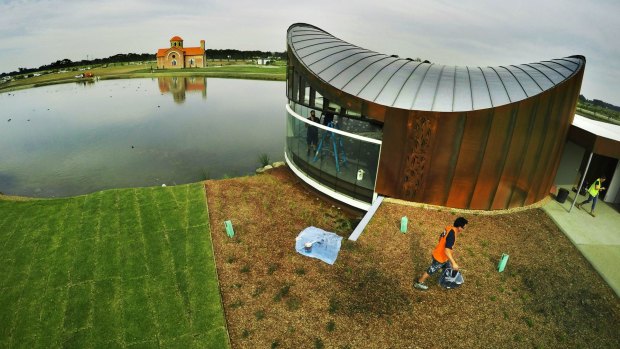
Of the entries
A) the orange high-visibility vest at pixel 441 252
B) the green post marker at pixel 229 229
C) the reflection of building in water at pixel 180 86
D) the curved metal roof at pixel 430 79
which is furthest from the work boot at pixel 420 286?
the reflection of building in water at pixel 180 86

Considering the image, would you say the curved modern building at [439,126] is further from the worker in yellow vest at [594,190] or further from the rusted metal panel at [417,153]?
the worker in yellow vest at [594,190]

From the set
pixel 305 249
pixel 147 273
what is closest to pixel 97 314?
pixel 147 273

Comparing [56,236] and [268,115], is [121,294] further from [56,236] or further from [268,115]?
[268,115]

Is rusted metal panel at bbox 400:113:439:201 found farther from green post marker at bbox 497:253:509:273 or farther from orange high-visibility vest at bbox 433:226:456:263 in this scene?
orange high-visibility vest at bbox 433:226:456:263

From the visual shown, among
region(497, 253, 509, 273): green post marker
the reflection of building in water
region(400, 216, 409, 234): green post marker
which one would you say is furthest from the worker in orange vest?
the reflection of building in water

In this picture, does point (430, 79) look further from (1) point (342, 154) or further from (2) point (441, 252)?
(2) point (441, 252)

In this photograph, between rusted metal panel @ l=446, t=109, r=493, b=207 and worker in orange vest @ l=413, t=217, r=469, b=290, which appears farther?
rusted metal panel @ l=446, t=109, r=493, b=207
